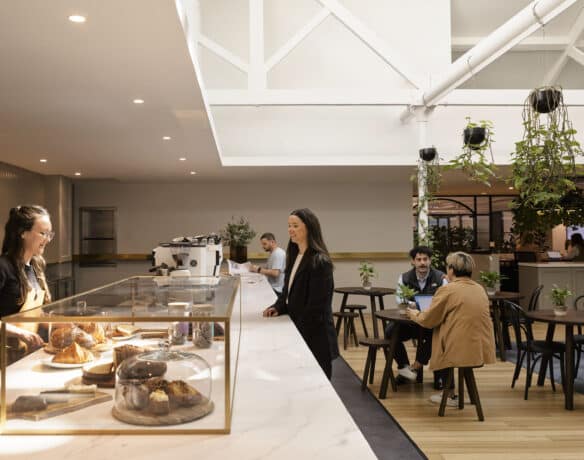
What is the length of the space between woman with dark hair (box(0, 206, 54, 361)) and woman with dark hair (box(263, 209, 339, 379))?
1.24m

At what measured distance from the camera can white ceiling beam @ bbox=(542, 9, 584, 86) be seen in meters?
10.2

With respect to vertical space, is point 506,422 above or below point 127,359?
below

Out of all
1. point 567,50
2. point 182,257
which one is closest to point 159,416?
point 182,257

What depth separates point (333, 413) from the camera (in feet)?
4.91

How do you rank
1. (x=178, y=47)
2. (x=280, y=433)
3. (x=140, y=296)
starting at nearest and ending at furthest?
(x=280, y=433), (x=140, y=296), (x=178, y=47)

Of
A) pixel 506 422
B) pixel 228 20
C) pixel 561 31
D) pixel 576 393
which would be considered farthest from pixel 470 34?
pixel 506 422

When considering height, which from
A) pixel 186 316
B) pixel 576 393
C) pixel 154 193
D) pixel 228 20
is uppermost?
pixel 228 20

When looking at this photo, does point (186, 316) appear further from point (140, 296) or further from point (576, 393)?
point (576, 393)

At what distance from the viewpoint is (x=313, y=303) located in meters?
3.12

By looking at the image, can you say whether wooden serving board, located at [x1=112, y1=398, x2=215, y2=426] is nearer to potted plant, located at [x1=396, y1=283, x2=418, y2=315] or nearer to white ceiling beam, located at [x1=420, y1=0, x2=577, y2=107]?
potted plant, located at [x1=396, y1=283, x2=418, y2=315]

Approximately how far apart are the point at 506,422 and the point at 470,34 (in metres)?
8.57

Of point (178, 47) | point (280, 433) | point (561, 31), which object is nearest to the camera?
point (280, 433)

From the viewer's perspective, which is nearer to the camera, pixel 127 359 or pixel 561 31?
pixel 127 359

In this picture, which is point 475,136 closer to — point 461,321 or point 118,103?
point 461,321
